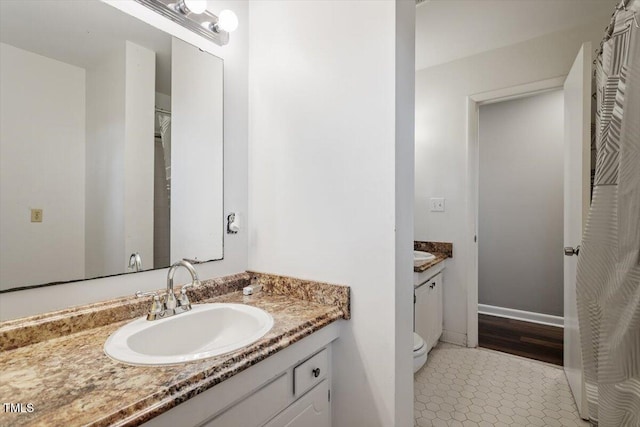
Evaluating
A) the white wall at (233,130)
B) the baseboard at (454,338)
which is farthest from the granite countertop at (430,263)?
the white wall at (233,130)

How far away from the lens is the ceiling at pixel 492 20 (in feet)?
6.33

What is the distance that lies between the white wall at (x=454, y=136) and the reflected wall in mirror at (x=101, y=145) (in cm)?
198

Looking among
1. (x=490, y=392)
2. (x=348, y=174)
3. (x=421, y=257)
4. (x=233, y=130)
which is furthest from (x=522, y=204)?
(x=233, y=130)

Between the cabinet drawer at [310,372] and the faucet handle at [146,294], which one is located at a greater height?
the faucet handle at [146,294]

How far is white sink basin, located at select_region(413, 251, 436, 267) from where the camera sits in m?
2.25

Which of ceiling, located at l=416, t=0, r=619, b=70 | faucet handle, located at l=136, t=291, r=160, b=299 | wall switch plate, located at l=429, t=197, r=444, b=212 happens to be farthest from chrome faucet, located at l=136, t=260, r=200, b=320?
wall switch plate, located at l=429, t=197, r=444, b=212

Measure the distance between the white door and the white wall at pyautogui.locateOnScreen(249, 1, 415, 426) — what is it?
1167 mm

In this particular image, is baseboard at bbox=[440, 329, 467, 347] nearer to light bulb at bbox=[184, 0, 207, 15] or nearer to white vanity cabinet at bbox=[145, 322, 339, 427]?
white vanity cabinet at bbox=[145, 322, 339, 427]

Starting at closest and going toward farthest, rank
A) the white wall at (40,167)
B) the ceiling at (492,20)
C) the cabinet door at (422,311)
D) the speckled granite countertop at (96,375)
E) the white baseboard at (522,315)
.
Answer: the speckled granite countertop at (96,375), the white wall at (40,167), the ceiling at (492,20), the cabinet door at (422,311), the white baseboard at (522,315)

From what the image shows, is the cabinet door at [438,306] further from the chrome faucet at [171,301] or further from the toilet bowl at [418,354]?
the chrome faucet at [171,301]

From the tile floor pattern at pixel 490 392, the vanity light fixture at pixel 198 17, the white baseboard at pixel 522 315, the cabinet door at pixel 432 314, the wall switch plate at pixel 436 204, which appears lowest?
the tile floor pattern at pixel 490 392

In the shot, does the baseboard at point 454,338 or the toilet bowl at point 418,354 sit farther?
the baseboard at point 454,338

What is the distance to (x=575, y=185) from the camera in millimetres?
1773

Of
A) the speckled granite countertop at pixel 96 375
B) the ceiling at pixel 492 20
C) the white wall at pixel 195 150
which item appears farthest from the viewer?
the ceiling at pixel 492 20
